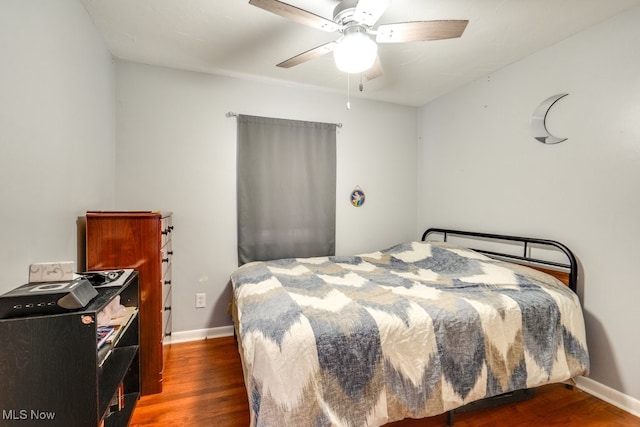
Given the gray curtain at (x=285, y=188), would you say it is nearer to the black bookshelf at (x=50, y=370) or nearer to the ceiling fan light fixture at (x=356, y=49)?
the ceiling fan light fixture at (x=356, y=49)

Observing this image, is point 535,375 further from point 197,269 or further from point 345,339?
point 197,269

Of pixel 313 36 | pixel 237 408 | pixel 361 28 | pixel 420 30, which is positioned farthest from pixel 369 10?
pixel 237 408

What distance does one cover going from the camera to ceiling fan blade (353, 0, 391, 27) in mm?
1354

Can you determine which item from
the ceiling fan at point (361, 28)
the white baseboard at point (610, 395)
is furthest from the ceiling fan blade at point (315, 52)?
the white baseboard at point (610, 395)

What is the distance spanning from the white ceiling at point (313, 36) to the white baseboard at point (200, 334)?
2.42 meters

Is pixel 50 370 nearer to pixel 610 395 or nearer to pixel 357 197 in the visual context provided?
pixel 357 197

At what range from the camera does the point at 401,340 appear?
1428mm

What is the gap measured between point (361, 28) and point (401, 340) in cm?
166

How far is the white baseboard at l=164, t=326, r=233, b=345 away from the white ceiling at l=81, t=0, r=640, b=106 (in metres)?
2.42

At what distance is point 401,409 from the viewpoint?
138 centimetres

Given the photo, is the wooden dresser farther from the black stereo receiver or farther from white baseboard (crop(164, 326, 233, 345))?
the black stereo receiver

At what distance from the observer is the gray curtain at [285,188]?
2.82 metres

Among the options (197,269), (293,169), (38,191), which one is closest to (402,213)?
(293,169)

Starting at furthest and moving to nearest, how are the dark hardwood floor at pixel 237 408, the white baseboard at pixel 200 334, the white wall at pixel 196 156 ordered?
the white baseboard at pixel 200 334 → the white wall at pixel 196 156 → the dark hardwood floor at pixel 237 408
